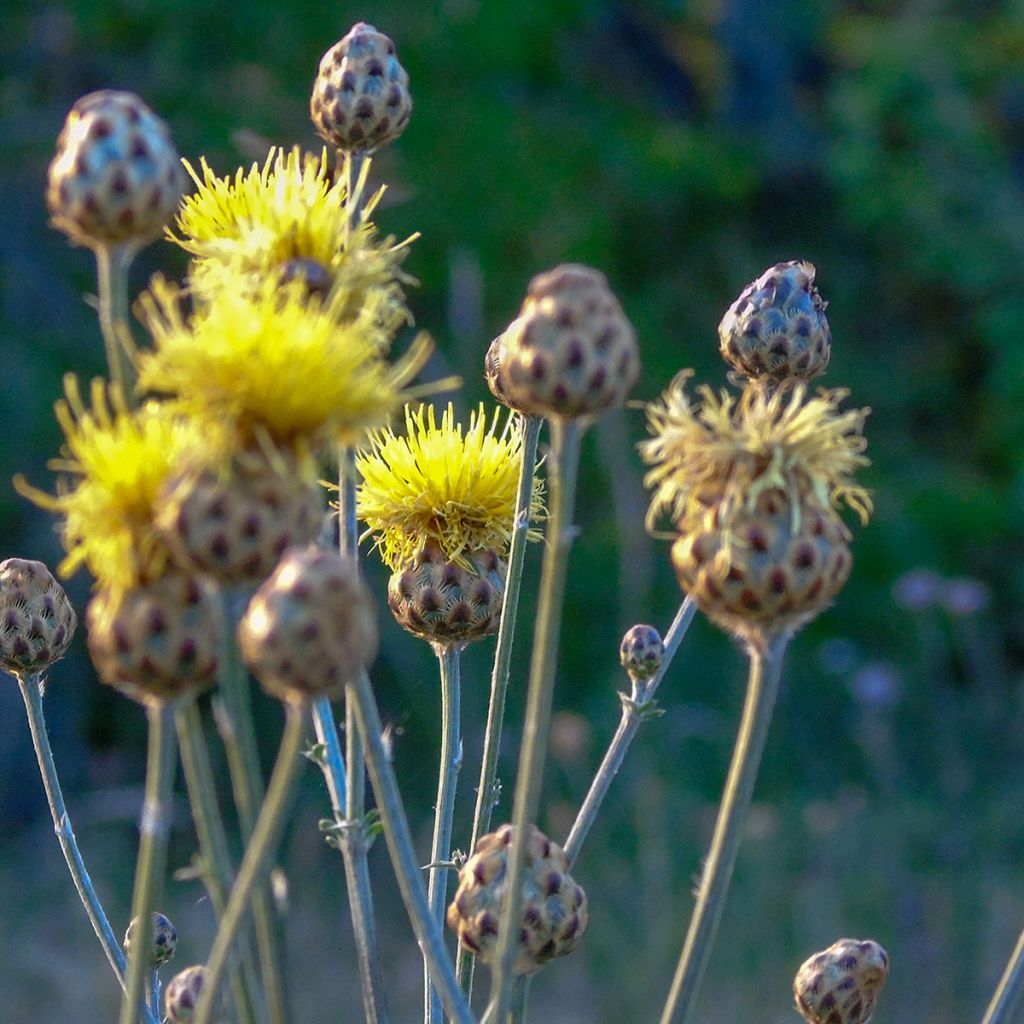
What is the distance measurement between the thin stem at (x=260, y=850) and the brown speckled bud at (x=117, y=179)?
1.72 feet

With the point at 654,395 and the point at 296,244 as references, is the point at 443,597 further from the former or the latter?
the point at 654,395

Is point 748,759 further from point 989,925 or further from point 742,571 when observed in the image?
point 989,925

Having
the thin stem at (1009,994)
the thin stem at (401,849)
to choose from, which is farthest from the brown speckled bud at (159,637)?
the thin stem at (1009,994)

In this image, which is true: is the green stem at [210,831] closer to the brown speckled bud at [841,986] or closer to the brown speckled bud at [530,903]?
the brown speckled bud at [530,903]

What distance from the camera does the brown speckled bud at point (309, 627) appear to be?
49.5 inches

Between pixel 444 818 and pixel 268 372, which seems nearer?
pixel 268 372

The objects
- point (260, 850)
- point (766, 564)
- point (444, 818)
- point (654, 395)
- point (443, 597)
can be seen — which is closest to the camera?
point (260, 850)

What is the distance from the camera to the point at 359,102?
2109 mm

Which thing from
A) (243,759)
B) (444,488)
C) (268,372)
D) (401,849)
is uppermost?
(268,372)

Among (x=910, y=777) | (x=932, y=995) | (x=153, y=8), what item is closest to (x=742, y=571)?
(x=932, y=995)

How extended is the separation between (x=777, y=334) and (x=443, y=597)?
1.94 ft

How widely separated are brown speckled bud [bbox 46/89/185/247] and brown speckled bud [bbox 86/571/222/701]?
366 mm

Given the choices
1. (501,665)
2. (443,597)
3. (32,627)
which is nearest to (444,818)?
(501,665)

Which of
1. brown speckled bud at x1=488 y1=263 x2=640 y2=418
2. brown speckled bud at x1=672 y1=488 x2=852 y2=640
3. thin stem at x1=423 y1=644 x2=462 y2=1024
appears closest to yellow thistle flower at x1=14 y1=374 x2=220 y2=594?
brown speckled bud at x1=488 y1=263 x2=640 y2=418
